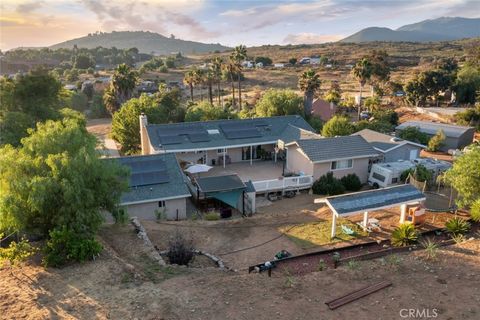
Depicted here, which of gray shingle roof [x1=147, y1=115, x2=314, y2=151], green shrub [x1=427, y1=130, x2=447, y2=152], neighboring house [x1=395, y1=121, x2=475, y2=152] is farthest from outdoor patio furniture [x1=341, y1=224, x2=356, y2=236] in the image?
neighboring house [x1=395, y1=121, x2=475, y2=152]

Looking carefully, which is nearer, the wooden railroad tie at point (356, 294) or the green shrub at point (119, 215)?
the wooden railroad tie at point (356, 294)

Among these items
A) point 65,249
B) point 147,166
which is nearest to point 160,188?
point 147,166

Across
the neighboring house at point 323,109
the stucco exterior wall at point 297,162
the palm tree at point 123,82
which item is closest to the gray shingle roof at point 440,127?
the neighboring house at point 323,109

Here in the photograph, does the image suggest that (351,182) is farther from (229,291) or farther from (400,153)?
(229,291)

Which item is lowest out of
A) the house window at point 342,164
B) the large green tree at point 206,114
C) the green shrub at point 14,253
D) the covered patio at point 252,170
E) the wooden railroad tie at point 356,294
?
the covered patio at point 252,170

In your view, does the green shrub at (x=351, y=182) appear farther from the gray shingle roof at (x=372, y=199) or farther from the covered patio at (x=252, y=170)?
the gray shingle roof at (x=372, y=199)

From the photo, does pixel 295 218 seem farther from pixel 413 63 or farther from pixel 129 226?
pixel 413 63

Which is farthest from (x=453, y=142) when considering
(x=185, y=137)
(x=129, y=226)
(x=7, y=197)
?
(x=7, y=197)
